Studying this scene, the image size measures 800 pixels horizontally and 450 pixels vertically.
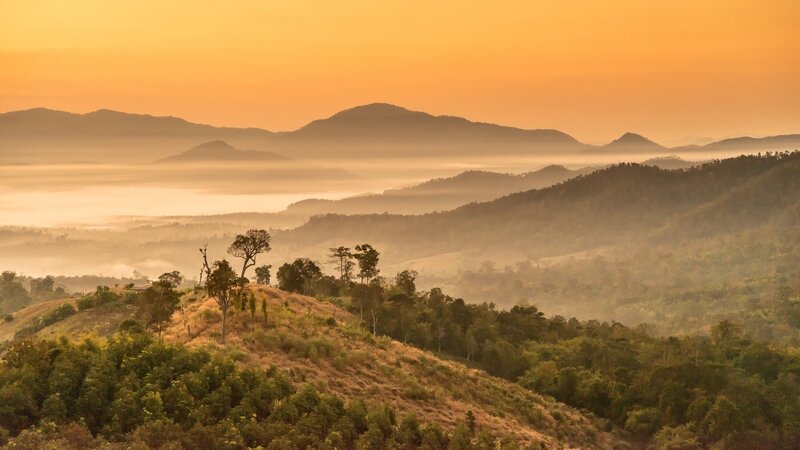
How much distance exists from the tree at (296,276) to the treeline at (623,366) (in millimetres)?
401

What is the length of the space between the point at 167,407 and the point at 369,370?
21.9 meters

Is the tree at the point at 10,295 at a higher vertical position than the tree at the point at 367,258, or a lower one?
lower

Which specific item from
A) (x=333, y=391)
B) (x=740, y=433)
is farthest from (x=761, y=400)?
(x=333, y=391)

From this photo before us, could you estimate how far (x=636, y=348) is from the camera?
114500 millimetres

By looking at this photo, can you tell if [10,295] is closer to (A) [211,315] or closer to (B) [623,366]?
(A) [211,315]

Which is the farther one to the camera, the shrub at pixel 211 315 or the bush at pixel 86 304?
the bush at pixel 86 304

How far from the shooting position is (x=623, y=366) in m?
97.1

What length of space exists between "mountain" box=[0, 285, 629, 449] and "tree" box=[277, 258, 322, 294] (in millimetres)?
25188

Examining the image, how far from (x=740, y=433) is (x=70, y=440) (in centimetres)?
5999

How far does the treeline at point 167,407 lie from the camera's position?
42875mm

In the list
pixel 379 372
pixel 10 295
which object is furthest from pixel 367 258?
pixel 10 295

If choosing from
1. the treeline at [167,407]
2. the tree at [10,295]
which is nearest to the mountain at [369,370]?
the treeline at [167,407]

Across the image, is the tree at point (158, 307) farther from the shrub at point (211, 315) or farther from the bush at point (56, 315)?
the bush at point (56, 315)

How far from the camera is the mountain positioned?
59875 mm
